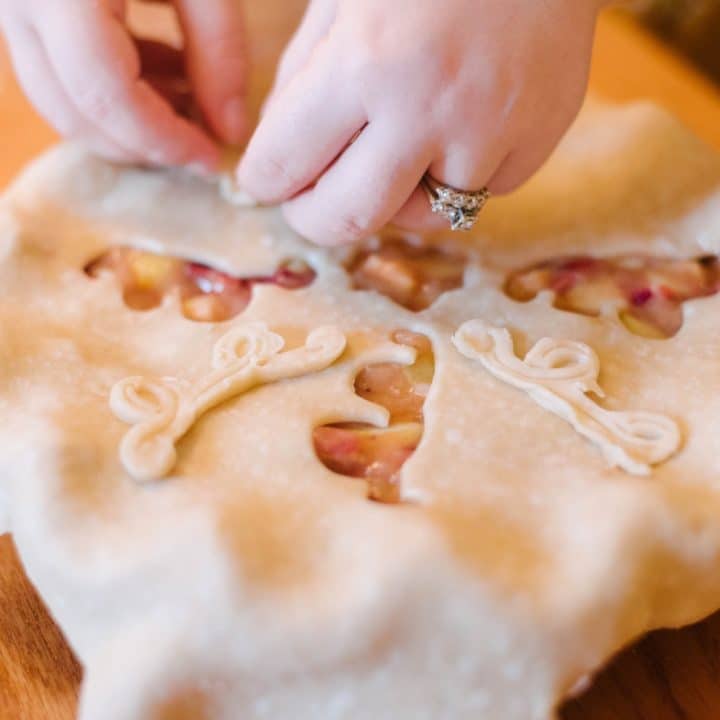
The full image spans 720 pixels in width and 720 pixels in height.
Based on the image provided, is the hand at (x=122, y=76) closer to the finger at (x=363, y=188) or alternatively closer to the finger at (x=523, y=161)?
the finger at (x=363, y=188)

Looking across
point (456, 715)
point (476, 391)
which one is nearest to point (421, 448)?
point (476, 391)

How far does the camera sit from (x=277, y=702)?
1.70 ft

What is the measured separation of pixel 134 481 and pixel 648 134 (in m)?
0.57

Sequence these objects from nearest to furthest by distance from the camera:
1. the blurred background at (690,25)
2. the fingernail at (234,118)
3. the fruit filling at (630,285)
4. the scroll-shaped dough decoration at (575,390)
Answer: the scroll-shaped dough decoration at (575,390) → the fruit filling at (630,285) → the fingernail at (234,118) → the blurred background at (690,25)

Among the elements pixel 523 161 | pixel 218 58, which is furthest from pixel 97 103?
pixel 523 161

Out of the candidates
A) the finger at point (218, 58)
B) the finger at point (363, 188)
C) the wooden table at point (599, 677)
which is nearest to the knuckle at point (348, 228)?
the finger at point (363, 188)

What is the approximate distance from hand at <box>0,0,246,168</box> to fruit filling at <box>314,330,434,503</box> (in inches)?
10.8

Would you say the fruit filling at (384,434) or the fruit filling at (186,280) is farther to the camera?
the fruit filling at (186,280)

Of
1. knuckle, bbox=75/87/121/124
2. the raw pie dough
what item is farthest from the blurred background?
knuckle, bbox=75/87/121/124

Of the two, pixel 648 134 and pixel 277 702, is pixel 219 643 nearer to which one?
pixel 277 702

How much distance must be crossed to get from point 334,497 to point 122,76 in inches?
15.1

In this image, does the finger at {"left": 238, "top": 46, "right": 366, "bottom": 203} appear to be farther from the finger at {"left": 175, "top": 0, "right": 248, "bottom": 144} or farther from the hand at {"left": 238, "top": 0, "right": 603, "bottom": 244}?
the finger at {"left": 175, "top": 0, "right": 248, "bottom": 144}

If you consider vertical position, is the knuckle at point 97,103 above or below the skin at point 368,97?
below

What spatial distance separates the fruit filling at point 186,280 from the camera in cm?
76
